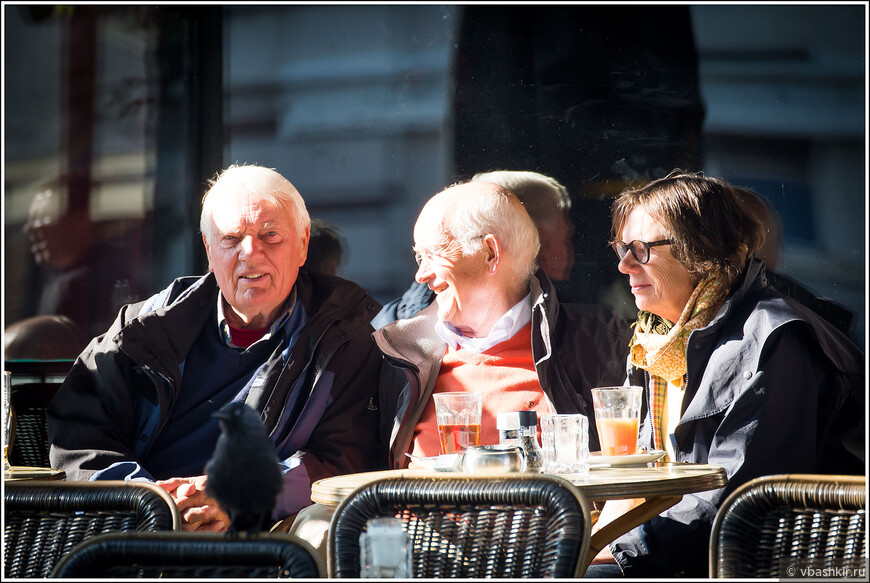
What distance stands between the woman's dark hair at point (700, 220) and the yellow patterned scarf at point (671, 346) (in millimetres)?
83

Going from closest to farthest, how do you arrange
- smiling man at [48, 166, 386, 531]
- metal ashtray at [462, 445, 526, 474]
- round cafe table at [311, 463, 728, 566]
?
round cafe table at [311, 463, 728, 566]
metal ashtray at [462, 445, 526, 474]
smiling man at [48, 166, 386, 531]

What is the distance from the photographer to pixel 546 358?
3.47 meters

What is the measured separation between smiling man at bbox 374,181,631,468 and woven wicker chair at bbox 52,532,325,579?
1787 millimetres

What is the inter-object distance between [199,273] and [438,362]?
1151 mm

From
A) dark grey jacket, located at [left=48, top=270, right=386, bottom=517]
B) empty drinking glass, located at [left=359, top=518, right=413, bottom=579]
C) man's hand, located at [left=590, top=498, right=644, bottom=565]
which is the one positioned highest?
empty drinking glass, located at [left=359, top=518, right=413, bottom=579]

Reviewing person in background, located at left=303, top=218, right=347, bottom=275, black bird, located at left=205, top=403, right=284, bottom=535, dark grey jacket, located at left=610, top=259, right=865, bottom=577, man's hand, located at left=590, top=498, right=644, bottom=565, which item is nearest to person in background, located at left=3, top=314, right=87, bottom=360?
person in background, located at left=303, top=218, right=347, bottom=275

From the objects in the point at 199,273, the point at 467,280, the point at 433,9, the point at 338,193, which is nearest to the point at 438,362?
the point at 467,280

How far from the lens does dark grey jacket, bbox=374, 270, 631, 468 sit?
3.52 meters

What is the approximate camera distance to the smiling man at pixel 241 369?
11.7 feet

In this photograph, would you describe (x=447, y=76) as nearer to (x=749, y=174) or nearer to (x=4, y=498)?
(x=749, y=174)

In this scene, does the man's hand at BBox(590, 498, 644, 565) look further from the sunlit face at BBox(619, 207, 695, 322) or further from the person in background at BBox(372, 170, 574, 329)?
the person in background at BBox(372, 170, 574, 329)

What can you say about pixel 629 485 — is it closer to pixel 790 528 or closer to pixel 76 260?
pixel 790 528

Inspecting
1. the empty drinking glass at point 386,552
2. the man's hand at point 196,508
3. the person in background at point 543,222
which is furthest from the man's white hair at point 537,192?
the empty drinking glass at point 386,552

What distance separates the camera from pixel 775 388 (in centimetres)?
295
